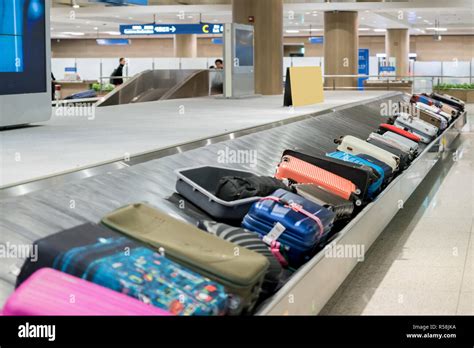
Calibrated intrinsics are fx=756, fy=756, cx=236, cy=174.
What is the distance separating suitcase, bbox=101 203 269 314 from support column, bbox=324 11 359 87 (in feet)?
81.2

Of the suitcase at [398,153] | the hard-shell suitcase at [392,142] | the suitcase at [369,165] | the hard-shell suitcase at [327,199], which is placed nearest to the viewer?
the hard-shell suitcase at [327,199]

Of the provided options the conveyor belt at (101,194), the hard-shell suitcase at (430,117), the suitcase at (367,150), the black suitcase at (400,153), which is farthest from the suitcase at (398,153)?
the hard-shell suitcase at (430,117)

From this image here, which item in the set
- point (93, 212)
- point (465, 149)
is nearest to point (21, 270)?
point (93, 212)

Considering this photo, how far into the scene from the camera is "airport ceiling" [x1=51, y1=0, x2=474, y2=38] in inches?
1016

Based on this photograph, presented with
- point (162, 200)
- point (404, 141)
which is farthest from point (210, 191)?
point (404, 141)

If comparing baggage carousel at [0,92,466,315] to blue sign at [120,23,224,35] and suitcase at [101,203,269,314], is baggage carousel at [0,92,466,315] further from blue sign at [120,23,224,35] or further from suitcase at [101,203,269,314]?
blue sign at [120,23,224,35]

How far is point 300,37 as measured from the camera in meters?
46.7

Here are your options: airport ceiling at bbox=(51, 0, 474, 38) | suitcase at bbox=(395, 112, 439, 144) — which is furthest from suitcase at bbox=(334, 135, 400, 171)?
airport ceiling at bbox=(51, 0, 474, 38)

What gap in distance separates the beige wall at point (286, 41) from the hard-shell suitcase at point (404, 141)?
38239 millimetres

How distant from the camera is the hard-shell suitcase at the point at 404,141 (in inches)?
345

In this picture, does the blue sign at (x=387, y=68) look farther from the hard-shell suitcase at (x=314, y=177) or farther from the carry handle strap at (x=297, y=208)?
the carry handle strap at (x=297, y=208)
